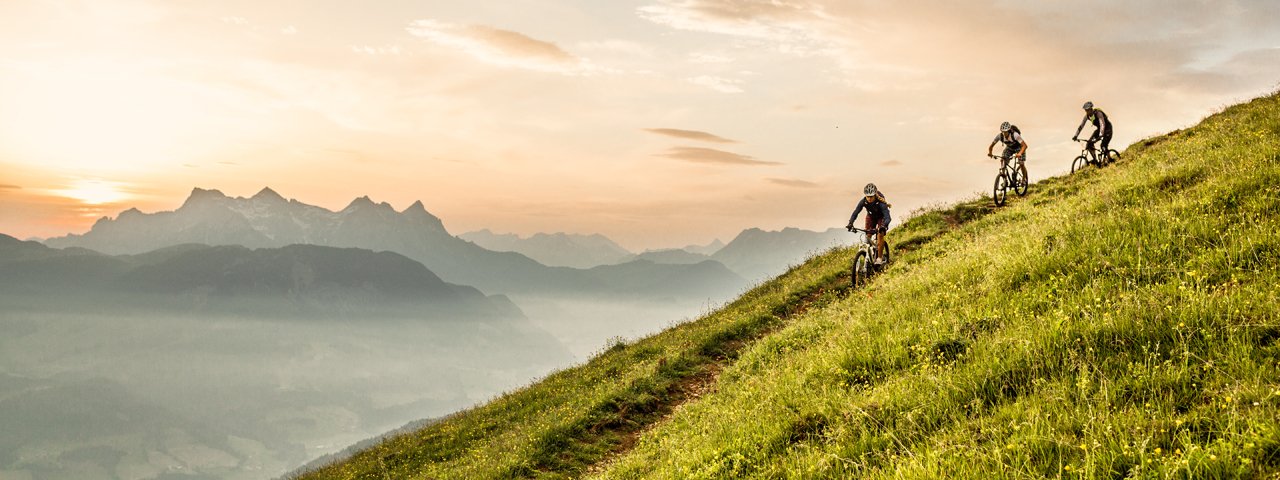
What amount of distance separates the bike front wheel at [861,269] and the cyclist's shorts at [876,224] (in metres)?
1.04

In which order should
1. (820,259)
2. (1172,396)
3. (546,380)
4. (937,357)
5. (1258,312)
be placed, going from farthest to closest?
(820,259)
(546,380)
(937,357)
(1258,312)
(1172,396)

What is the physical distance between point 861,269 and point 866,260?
383 millimetres

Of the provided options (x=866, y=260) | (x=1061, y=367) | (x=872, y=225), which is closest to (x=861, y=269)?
(x=866, y=260)

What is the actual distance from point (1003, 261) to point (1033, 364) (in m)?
4.30

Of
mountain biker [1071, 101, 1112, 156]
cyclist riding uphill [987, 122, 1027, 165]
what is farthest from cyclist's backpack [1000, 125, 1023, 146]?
Answer: mountain biker [1071, 101, 1112, 156]

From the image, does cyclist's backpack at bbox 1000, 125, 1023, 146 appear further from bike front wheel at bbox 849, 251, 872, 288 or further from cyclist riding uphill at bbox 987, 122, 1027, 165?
bike front wheel at bbox 849, 251, 872, 288

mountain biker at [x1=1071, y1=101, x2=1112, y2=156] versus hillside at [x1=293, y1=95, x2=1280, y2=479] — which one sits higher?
mountain biker at [x1=1071, y1=101, x2=1112, y2=156]

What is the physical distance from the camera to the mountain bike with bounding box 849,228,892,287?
18.9 metres

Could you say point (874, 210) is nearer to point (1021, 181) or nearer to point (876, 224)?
point (876, 224)

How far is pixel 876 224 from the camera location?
18.6 metres

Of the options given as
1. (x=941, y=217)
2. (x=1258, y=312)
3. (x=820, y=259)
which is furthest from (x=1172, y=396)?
(x=820, y=259)

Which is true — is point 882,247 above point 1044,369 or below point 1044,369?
above

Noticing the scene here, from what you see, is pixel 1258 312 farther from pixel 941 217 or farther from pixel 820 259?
pixel 820 259

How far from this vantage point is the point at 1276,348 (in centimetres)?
538
